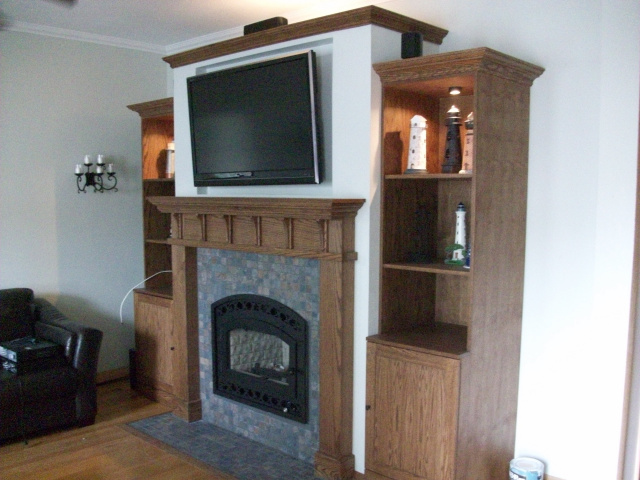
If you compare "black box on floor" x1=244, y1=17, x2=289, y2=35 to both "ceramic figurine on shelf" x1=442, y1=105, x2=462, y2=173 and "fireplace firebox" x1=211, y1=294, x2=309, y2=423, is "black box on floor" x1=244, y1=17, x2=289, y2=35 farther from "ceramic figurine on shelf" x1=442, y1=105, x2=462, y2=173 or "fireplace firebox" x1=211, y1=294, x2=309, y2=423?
"fireplace firebox" x1=211, y1=294, x2=309, y2=423

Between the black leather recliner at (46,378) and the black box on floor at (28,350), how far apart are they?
7 cm

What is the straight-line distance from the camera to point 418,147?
2.88 meters

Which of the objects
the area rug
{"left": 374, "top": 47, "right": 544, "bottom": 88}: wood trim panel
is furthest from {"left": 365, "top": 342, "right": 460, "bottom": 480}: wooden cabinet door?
{"left": 374, "top": 47, "right": 544, "bottom": 88}: wood trim panel

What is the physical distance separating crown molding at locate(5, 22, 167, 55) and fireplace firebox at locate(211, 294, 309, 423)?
2.16 m

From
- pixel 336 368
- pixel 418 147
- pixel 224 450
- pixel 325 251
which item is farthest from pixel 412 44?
pixel 224 450

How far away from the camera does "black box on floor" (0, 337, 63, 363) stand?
3.50 metres

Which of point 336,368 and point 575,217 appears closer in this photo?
point 575,217

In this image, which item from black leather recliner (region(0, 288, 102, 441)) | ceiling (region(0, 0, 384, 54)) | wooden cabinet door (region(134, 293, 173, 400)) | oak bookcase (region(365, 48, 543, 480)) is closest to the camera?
oak bookcase (region(365, 48, 543, 480))

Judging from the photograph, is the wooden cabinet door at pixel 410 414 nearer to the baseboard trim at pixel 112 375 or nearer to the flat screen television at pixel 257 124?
the flat screen television at pixel 257 124

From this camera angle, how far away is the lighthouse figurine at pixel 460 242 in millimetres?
2816

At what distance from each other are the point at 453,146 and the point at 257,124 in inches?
41.2

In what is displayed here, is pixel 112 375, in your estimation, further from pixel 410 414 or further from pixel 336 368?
pixel 410 414

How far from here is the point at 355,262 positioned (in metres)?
2.96

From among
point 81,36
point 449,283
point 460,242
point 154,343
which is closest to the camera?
point 460,242
